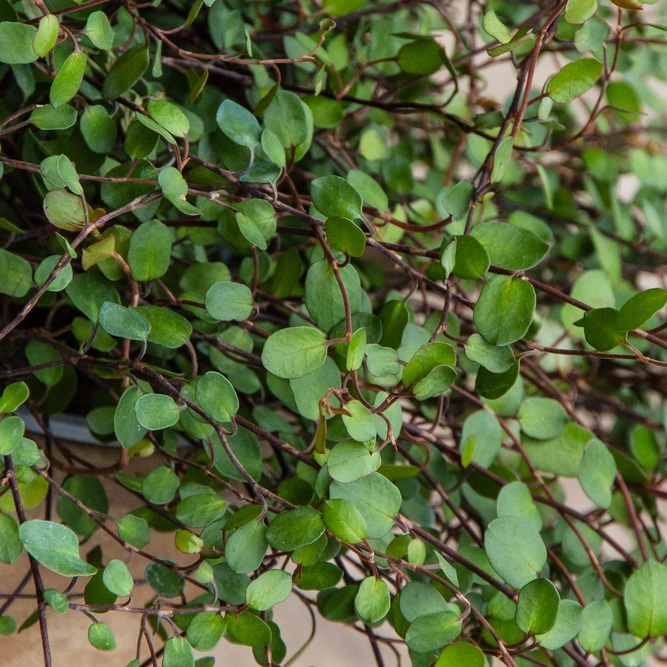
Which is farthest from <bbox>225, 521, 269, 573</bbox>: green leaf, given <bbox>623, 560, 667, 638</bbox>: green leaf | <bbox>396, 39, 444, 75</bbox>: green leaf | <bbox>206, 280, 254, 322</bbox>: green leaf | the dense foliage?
<bbox>396, 39, 444, 75</bbox>: green leaf

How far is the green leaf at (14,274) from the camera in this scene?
0.36 m

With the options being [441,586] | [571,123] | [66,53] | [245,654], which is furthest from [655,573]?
[571,123]

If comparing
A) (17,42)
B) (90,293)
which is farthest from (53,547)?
(17,42)

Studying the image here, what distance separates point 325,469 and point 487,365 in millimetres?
93

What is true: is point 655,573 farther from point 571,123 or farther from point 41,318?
point 571,123

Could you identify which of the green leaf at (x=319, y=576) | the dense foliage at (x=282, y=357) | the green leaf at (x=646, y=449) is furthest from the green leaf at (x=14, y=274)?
the green leaf at (x=646, y=449)

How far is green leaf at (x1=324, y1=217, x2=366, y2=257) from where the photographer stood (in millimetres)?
324

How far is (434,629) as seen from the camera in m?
0.31

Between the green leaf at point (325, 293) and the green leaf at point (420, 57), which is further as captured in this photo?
the green leaf at point (420, 57)

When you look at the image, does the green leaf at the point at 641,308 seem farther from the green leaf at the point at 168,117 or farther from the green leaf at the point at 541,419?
the green leaf at the point at 168,117

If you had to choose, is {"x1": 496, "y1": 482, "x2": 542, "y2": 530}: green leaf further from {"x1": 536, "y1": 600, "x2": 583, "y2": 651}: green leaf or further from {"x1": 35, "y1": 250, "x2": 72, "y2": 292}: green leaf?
{"x1": 35, "y1": 250, "x2": 72, "y2": 292}: green leaf

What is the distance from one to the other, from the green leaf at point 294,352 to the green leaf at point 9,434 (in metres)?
0.11

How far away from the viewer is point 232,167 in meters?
0.39

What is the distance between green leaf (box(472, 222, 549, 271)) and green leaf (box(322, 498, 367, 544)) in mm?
147
